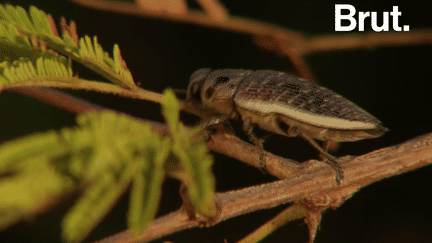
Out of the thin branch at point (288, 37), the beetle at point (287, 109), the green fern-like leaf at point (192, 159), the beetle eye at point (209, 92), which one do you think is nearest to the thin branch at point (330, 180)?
the beetle at point (287, 109)

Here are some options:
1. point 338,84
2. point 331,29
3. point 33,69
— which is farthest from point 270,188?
point 331,29

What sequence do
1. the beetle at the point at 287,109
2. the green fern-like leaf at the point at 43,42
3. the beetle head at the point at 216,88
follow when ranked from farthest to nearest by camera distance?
the beetle head at the point at 216,88, the beetle at the point at 287,109, the green fern-like leaf at the point at 43,42

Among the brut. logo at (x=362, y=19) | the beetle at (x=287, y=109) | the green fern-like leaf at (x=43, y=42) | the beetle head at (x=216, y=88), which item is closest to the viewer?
the green fern-like leaf at (x=43, y=42)

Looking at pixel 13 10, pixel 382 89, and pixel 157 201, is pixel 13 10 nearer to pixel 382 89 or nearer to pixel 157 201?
pixel 157 201

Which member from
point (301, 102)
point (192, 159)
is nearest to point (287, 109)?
point (301, 102)

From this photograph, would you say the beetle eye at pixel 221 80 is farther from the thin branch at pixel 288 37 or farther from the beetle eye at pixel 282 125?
the thin branch at pixel 288 37

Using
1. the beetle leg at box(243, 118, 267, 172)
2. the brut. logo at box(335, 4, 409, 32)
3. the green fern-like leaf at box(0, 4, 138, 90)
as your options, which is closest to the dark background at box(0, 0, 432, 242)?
the brut. logo at box(335, 4, 409, 32)
